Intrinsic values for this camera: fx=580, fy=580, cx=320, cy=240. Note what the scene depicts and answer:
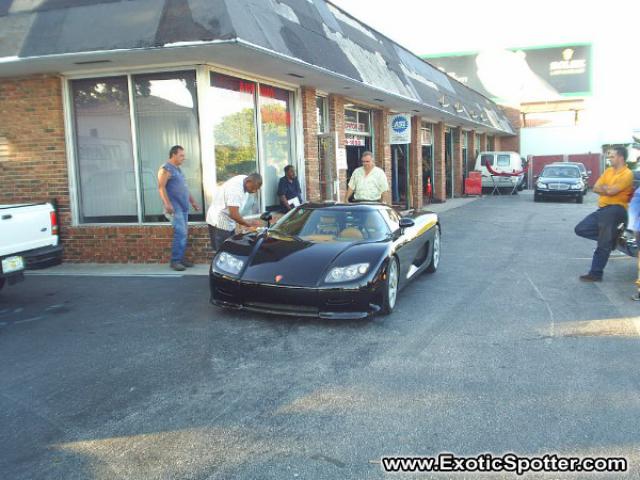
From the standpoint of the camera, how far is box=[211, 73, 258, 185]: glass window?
9703 millimetres

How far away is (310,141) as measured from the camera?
→ 41.0 feet

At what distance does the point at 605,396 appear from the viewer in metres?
4.06

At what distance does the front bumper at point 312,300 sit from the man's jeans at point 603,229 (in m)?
3.71

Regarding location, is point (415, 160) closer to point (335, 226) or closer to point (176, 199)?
point (176, 199)

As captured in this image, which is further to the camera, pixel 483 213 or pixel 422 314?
pixel 483 213

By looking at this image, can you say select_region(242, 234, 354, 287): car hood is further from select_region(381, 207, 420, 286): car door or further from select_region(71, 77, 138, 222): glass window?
select_region(71, 77, 138, 222): glass window

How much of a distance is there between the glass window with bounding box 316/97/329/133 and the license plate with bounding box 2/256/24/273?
8424 mm

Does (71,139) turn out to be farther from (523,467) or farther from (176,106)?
(523,467)

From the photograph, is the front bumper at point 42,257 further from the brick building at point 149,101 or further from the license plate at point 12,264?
the brick building at point 149,101

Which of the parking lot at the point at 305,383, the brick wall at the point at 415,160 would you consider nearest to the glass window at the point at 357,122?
the brick wall at the point at 415,160

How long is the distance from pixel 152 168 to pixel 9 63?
102 inches

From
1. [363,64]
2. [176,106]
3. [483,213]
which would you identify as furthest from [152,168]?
[483,213]

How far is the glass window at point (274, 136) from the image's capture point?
11.2 meters

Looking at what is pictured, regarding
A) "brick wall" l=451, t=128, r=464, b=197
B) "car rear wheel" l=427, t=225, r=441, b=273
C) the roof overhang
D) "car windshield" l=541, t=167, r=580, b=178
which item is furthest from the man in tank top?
"brick wall" l=451, t=128, r=464, b=197
